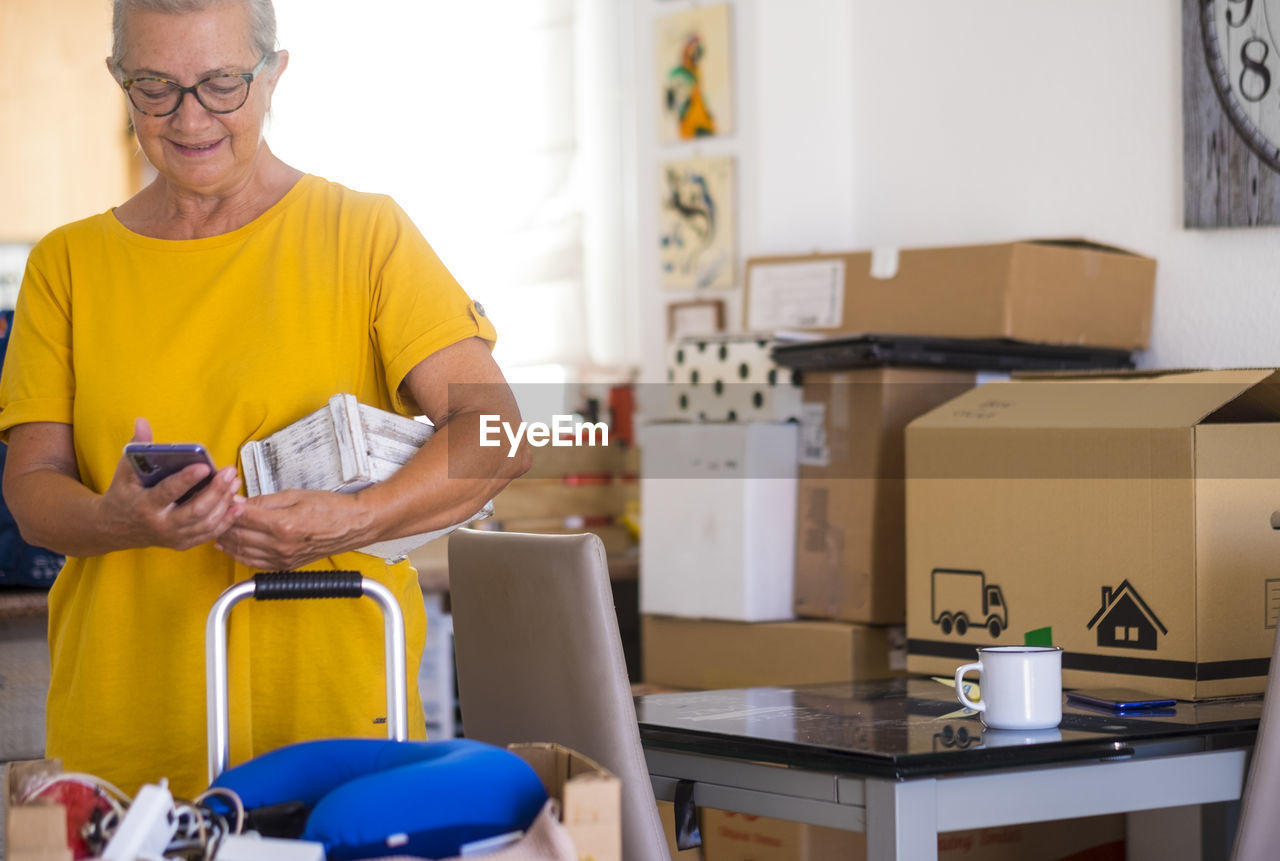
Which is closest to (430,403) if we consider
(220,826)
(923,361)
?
(220,826)

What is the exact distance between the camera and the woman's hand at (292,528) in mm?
1223

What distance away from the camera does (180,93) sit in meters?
1.32

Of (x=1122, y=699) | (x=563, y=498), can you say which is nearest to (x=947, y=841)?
(x=1122, y=699)

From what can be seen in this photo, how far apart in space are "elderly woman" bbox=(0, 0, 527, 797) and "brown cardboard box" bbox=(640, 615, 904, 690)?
119cm

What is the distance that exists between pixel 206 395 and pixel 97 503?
15cm

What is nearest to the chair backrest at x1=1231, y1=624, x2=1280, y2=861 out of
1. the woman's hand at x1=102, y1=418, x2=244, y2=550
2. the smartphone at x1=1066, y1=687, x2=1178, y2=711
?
the smartphone at x1=1066, y1=687, x2=1178, y2=711

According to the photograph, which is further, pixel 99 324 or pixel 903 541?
pixel 903 541

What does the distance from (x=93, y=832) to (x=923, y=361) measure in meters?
1.74

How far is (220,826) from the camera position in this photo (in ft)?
3.18

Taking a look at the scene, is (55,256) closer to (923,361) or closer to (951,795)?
(951,795)

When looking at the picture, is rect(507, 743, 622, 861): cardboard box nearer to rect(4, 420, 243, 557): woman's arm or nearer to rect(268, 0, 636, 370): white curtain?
rect(4, 420, 243, 557): woman's arm

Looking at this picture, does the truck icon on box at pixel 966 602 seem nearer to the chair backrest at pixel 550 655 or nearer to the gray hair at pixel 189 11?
the chair backrest at pixel 550 655

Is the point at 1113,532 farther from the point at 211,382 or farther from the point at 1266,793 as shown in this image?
the point at 211,382

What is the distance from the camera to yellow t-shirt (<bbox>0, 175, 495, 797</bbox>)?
134 cm
